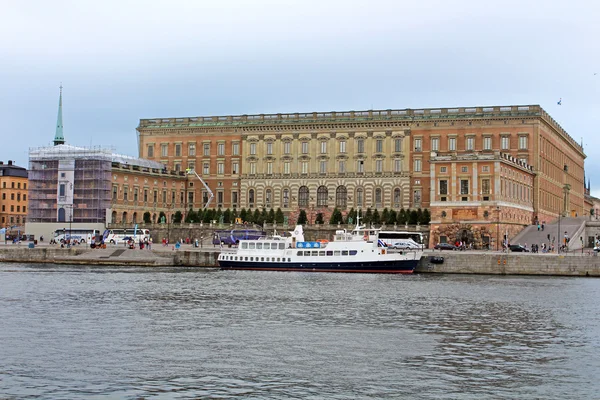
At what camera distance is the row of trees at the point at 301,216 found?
402ft

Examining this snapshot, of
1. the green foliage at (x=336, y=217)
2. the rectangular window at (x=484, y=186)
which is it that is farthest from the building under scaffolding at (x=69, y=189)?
the rectangular window at (x=484, y=186)

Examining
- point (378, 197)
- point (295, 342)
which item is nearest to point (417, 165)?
point (378, 197)

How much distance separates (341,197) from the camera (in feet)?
447

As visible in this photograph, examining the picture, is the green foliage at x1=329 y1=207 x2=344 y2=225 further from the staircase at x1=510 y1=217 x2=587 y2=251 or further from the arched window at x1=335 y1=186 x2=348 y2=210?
the staircase at x1=510 y1=217 x2=587 y2=251

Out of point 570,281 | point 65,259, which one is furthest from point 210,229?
point 570,281

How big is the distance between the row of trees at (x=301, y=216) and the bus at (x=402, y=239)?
5552 millimetres

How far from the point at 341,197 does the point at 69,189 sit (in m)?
39.3

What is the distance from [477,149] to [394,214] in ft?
51.1

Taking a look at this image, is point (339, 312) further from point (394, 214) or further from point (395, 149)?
point (395, 149)

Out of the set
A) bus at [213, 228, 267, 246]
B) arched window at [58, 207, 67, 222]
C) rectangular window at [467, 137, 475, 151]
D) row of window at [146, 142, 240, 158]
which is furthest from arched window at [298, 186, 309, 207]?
arched window at [58, 207, 67, 222]

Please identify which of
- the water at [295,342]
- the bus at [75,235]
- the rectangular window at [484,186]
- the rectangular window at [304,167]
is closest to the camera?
the water at [295,342]

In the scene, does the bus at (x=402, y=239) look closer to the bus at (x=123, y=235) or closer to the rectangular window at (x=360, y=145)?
the rectangular window at (x=360, y=145)

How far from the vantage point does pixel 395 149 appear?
13350 cm

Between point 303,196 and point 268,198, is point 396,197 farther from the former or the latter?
point 268,198
